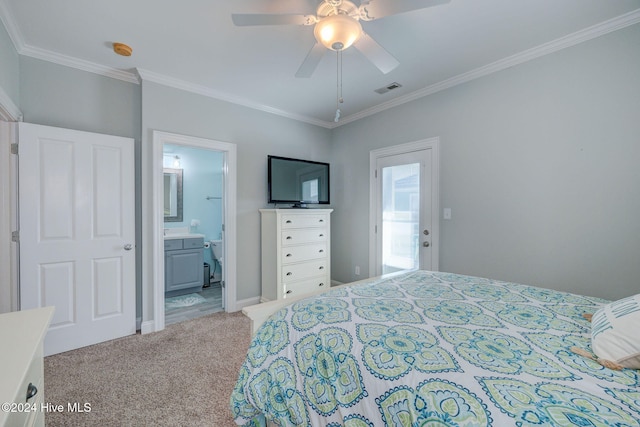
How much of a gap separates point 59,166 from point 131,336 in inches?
66.4

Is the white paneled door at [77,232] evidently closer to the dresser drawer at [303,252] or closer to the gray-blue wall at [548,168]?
the dresser drawer at [303,252]

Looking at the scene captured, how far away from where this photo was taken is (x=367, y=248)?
3.72 m

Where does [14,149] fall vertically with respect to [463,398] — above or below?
above

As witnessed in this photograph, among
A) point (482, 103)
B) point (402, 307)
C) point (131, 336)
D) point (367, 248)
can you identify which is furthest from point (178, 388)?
point (482, 103)

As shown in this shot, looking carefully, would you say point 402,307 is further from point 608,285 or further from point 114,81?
point 114,81

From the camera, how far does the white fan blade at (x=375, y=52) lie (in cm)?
161

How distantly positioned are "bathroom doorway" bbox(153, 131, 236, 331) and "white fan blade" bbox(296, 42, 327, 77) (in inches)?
62.9

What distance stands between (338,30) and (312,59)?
1.14ft

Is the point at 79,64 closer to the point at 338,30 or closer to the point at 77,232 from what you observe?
the point at 77,232

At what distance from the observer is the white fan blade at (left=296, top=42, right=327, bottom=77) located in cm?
168

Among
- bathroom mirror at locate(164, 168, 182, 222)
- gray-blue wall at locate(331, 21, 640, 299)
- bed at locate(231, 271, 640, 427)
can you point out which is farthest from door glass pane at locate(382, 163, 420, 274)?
bathroom mirror at locate(164, 168, 182, 222)

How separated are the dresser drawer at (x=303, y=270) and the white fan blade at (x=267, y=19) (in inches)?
94.9

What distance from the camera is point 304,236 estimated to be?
3379mm

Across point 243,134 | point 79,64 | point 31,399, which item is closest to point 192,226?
point 243,134
